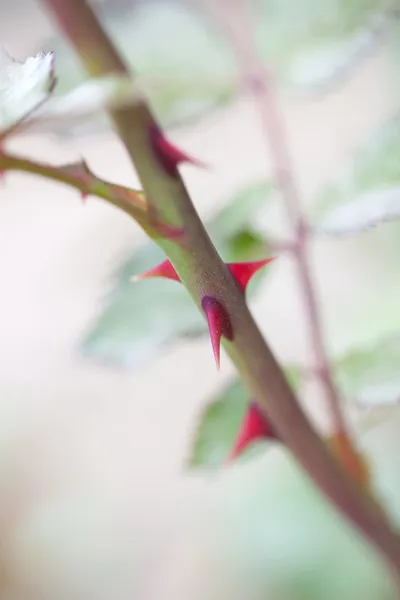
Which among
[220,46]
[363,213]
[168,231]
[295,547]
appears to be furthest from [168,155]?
[295,547]

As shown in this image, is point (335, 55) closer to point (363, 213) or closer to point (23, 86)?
point (363, 213)

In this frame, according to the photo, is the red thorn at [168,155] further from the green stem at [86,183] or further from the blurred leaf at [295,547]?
the blurred leaf at [295,547]

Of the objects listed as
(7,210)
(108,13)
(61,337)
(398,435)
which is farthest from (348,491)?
(7,210)

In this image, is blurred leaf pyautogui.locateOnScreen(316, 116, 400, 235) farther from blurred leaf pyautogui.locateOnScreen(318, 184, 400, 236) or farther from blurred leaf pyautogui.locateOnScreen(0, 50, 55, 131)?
blurred leaf pyautogui.locateOnScreen(0, 50, 55, 131)

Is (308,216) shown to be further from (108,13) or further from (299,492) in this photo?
(299,492)

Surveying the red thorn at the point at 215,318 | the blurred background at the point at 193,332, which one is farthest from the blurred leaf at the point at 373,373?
the red thorn at the point at 215,318

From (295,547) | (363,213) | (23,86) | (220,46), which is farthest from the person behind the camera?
(295,547)
